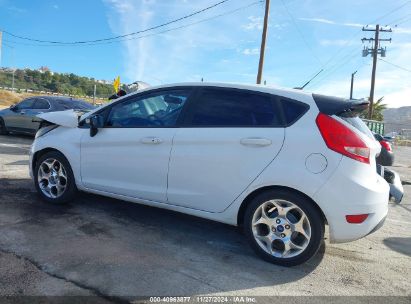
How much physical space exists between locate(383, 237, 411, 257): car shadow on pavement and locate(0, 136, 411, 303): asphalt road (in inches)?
0.6

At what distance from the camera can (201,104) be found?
13.9 ft

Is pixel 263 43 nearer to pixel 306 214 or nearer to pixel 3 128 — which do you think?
pixel 3 128

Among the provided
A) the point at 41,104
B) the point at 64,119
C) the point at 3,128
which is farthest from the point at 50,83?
the point at 64,119

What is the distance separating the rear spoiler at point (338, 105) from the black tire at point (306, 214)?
2.73ft

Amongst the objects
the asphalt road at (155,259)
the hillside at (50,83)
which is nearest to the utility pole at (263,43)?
the asphalt road at (155,259)

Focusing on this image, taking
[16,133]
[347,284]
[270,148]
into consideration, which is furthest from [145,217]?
[16,133]

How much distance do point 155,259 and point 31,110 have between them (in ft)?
32.9

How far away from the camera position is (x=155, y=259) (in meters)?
3.67

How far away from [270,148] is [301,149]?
0.28 m

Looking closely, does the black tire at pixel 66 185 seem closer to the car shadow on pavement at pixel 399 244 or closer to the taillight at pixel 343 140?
the taillight at pixel 343 140

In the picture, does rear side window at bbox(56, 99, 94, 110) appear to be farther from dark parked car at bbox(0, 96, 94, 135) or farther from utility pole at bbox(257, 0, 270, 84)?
utility pole at bbox(257, 0, 270, 84)

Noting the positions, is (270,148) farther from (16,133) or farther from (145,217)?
(16,133)

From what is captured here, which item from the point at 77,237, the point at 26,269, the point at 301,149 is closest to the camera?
the point at 26,269

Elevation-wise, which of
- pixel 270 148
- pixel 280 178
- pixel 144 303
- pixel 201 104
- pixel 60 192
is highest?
pixel 201 104
